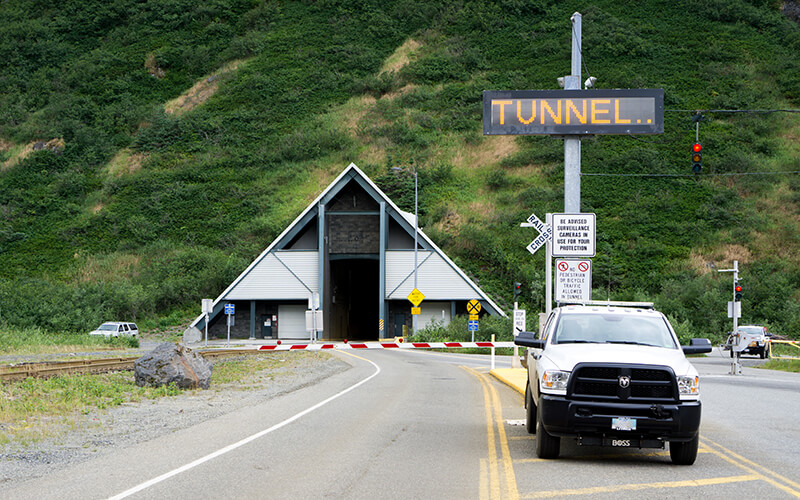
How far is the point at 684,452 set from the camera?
9.80 metres

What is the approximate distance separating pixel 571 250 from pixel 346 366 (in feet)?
48.6

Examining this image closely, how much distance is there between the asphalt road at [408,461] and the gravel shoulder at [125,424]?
443 mm

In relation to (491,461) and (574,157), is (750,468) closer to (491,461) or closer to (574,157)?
(491,461)

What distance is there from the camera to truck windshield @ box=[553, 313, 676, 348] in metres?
10.9

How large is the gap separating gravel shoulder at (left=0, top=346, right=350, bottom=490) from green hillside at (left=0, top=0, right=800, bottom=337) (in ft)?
95.8

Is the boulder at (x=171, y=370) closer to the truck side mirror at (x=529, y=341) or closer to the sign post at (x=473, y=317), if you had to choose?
the truck side mirror at (x=529, y=341)

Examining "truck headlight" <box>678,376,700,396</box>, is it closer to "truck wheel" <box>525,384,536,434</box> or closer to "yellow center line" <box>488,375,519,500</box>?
"yellow center line" <box>488,375,519,500</box>

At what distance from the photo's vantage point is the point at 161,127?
299ft

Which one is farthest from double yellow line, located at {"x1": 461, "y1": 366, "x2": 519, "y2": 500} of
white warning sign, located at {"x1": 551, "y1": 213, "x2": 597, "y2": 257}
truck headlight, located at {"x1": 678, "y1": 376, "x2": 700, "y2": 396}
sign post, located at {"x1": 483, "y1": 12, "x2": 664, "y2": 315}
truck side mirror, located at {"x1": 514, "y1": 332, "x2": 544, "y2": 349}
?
sign post, located at {"x1": 483, "y1": 12, "x2": 664, "y2": 315}

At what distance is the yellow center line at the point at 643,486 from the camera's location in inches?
319

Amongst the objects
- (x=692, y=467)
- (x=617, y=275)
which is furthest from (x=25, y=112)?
(x=692, y=467)

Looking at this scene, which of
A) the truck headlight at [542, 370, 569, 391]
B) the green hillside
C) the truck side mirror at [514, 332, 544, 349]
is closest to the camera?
the truck headlight at [542, 370, 569, 391]

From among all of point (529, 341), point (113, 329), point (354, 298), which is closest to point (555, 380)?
point (529, 341)

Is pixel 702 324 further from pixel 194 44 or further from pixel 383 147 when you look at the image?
pixel 194 44
